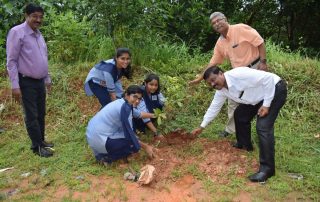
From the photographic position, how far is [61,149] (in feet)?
18.8

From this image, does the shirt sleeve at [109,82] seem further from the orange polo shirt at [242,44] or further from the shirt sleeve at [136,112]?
the orange polo shirt at [242,44]

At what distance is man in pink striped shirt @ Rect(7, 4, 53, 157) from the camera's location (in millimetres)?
4797

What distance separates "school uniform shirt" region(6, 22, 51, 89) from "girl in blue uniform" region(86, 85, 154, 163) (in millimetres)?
955

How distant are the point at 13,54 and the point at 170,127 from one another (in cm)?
231

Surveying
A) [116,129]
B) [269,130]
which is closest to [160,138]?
[116,129]

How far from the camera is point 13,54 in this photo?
480 cm

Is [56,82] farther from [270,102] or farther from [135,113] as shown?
[270,102]

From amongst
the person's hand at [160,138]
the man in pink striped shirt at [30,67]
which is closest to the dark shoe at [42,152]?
the man in pink striped shirt at [30,67]

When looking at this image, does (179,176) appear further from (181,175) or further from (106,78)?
(106,78)

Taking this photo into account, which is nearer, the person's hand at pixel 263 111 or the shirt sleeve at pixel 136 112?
the person's hand at pixel 263 111

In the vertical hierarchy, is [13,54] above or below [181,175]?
above

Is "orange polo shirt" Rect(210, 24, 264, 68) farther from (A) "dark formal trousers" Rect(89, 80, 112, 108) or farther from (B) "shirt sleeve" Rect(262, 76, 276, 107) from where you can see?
(A) "dark formal trousers" Rect(89, 80, 112, 108)

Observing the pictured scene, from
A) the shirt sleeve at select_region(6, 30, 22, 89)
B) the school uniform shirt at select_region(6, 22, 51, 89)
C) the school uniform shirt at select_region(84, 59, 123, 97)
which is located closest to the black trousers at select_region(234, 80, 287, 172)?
the school uniform shirt at select_region(84, 59, 123, 97)

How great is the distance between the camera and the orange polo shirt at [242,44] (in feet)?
17.0
